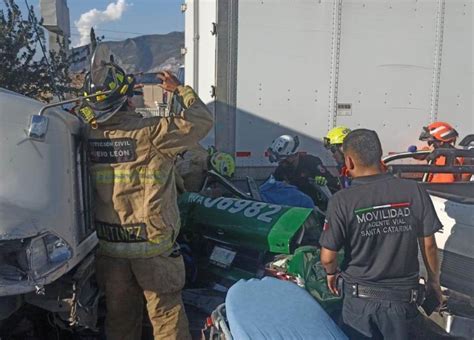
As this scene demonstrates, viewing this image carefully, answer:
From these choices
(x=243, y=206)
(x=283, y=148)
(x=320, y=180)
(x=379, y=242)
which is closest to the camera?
(x=379, y=242)

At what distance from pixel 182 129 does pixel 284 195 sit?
72.0 inches

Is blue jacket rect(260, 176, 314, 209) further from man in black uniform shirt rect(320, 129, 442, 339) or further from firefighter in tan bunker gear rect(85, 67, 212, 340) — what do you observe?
man in black uniform shirt rect(320, 129, 442, 339)

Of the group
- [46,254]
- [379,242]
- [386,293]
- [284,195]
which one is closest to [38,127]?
[46,254]

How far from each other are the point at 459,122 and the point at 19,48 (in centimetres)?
720

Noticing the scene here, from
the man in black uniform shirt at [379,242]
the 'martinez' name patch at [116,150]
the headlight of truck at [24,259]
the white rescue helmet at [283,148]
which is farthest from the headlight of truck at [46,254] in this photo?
the white rescue helmet at [283,148]

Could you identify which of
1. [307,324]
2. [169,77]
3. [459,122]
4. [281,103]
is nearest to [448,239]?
[307,324]

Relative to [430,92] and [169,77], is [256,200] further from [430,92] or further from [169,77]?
[430,92]

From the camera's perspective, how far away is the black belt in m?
2.67

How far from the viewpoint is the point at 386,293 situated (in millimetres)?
2674

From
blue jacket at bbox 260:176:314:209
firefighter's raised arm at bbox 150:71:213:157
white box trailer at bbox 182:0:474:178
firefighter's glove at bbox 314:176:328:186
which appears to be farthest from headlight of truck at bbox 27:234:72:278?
white box trailer at bbox 182:0:474:178

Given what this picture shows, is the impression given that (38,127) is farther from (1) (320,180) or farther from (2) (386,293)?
(1) (320,180)

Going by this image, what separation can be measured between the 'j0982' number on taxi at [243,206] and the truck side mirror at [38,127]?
188 centimetres

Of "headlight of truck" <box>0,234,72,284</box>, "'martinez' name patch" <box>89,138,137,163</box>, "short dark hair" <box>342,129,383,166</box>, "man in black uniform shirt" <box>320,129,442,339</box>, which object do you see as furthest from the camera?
"'martinez' name patch" <box>89,138,137,163</box>

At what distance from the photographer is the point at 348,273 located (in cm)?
277
